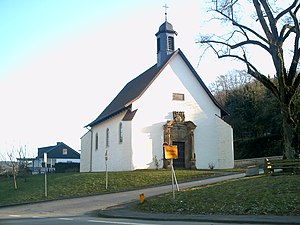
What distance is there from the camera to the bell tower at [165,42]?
120 feet

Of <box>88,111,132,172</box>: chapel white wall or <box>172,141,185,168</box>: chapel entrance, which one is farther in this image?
<box>172,141,185,168</box>: chapel entrance

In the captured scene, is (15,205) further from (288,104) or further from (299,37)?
(299,37)

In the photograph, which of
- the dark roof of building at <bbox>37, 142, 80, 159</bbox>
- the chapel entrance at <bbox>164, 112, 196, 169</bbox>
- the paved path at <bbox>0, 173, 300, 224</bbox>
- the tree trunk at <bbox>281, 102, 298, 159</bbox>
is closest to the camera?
the paved path at <bbox>0, 173, 300, 224</bbox>

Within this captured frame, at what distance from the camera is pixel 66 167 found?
52.5 m

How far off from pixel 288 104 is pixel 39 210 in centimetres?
1509

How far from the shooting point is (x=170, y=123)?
3309 centimetres

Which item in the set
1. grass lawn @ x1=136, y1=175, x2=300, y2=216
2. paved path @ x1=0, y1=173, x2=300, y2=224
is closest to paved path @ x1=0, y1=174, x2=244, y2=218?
paved path @ x1=0, y1=173, x2=300, y2=224

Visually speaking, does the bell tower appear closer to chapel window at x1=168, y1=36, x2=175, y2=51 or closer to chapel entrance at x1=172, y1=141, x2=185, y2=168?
chapel window at x1=168, y1=36, x2=175, y2=51

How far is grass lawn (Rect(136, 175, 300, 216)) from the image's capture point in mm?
13602

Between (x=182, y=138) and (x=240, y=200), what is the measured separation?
18944 millimetres

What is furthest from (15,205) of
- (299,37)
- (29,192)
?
(299,37)

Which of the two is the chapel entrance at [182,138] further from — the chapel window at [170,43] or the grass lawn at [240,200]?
the grass lawn at [240,200]

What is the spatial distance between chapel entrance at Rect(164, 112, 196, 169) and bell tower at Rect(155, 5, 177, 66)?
6.23 metres

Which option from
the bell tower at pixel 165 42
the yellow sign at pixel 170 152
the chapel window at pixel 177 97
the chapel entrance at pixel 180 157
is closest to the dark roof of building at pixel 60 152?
the bell tower at pixel 165 42
